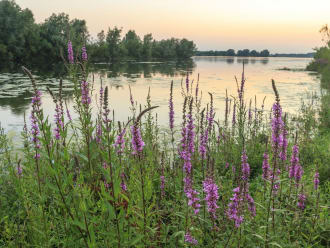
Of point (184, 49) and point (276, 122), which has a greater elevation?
point (184, 49)

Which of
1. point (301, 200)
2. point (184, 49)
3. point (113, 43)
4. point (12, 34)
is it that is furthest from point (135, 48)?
point (301, 200)

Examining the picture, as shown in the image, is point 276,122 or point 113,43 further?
point 113,43

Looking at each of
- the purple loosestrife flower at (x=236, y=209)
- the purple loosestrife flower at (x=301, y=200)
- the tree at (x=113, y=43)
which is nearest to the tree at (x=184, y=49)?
the tree at (x=113, y=43)

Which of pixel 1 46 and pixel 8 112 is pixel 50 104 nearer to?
pixel 8 112

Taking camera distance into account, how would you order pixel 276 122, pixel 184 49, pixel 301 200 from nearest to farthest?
pixel 276 122
pixel 301 200
pixel 184 49

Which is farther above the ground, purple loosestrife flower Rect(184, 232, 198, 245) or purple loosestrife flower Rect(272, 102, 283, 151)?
purple loosestrife flower Rect(272, 102, 283, 151)

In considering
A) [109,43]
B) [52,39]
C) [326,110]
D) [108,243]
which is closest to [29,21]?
[52,39]

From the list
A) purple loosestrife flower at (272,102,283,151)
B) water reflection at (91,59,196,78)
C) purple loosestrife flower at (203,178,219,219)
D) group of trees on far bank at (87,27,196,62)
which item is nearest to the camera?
purple loosestrife flower at (203,178,219,219)

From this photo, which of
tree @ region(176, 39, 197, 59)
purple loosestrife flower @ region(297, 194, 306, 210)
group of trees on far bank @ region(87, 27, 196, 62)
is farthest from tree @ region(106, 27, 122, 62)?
purple loosestrife flower @ region(297, 194, 306, 210)

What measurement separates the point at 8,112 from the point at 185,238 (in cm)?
1452

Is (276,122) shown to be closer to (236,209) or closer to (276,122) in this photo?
(276,122)

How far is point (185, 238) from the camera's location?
9.19ft

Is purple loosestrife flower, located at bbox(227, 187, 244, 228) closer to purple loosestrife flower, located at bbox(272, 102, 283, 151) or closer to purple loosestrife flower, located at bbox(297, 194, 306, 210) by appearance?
purple loosestrife flower, located at bbox(272, 102, 283, 151)

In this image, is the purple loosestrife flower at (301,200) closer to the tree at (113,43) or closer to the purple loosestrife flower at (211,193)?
the purple loosestrife flower at (211,193)
